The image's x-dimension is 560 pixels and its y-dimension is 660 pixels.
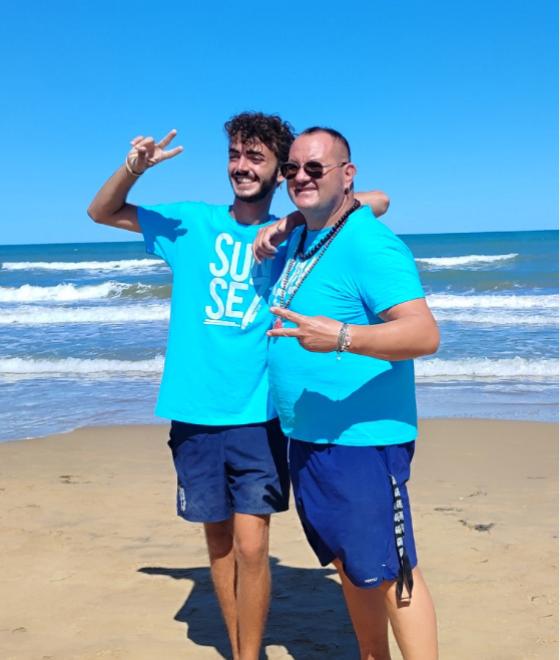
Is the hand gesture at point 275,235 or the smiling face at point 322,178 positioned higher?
the smiling face at point 322,178

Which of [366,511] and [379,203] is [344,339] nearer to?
[366,511]

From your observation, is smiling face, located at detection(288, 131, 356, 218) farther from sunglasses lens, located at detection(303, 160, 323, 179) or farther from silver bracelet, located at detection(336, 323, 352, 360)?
silver bracelet, located at detection(336, 323, 352, 360)

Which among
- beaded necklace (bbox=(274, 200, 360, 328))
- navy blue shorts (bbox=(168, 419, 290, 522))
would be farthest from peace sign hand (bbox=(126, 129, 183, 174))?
navy blue shorts (bbox=(168, 419, 290, 522))

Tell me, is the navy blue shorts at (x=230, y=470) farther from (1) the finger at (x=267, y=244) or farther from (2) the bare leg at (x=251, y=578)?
(1) the finger at (x=267, y=244)

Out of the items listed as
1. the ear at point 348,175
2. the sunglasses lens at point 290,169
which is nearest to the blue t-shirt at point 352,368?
the ear at point 348,175

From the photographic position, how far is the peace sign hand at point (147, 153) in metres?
2.95

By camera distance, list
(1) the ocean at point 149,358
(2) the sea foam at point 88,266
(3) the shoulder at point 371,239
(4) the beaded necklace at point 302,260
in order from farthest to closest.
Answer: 1. (2) the sea foam at point 88,266
2. (1) the ocean at point 149,358
3. (4) the beaded necklace at point 302,260
4. (3) the shoulder at point 371,239

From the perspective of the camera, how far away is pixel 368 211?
2.50 meters

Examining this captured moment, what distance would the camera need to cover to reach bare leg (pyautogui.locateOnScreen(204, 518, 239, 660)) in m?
3.19

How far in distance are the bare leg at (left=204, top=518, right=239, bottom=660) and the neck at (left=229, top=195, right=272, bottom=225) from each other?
1203 millimetres

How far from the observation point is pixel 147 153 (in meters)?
2.97

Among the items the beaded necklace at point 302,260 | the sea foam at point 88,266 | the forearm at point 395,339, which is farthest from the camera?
the sea foam at point 88,266

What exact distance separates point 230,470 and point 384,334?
3.87 feet

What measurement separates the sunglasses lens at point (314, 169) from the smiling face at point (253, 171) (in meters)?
0.54
